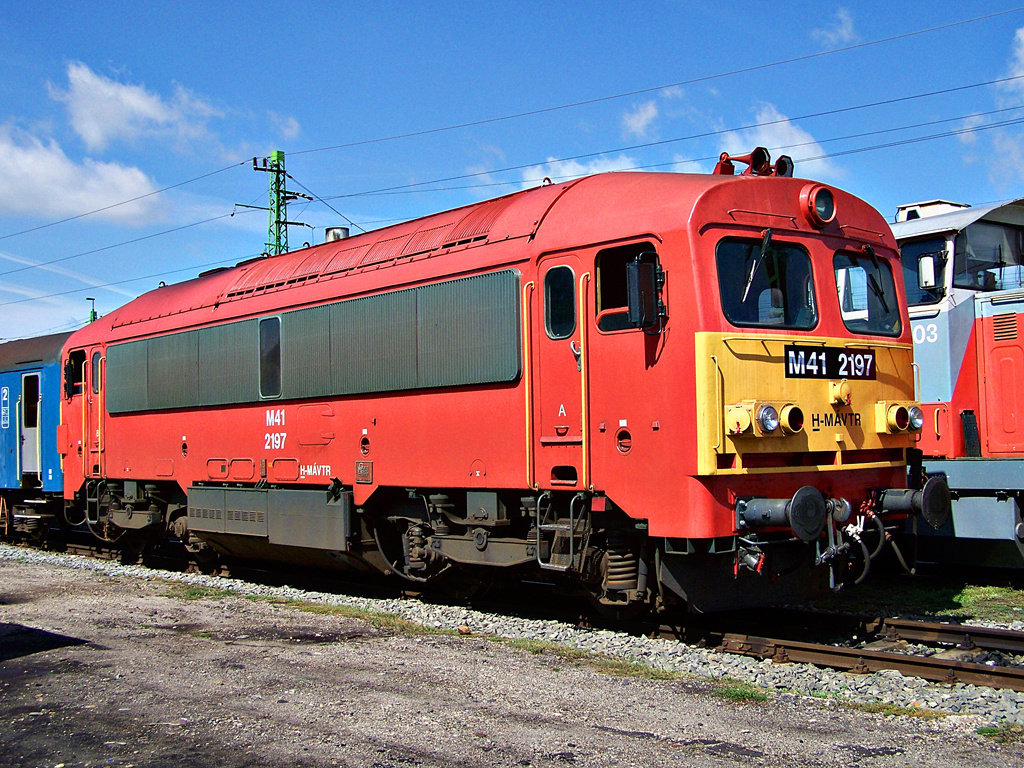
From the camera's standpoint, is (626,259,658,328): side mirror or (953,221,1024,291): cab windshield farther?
(953,221,1024,291): cab windshield

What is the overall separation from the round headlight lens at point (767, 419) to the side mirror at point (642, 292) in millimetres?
1077

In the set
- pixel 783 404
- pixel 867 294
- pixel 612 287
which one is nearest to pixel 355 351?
pixel 612 287

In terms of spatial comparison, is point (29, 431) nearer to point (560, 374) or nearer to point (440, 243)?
point (440, 243)

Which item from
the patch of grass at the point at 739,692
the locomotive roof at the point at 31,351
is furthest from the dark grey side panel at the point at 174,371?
the patch of grass at the point at 739,692

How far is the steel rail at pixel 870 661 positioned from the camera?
669cm

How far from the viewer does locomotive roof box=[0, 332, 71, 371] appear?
1745 centimetres

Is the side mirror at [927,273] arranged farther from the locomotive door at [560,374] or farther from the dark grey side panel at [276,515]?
the dark grey side panel at [276,515]

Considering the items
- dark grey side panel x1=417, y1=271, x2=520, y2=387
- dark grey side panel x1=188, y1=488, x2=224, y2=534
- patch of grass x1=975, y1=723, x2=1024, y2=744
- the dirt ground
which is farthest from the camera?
dark grey side panel x1=188, y1=488, x2=224, y2=534

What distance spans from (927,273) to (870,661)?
5.74m

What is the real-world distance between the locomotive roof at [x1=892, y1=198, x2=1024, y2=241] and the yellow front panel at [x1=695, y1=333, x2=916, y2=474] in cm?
357

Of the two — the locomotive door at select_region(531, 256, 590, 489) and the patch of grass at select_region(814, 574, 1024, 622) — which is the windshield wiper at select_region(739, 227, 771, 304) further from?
the patch of grass at select_region(814, 574, 1024, 622)

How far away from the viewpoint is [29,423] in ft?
58.7

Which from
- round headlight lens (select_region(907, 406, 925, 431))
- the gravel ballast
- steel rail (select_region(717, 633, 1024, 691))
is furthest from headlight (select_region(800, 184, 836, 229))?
the gravel ballast

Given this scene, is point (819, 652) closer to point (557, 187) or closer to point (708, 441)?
point (708, 441)
